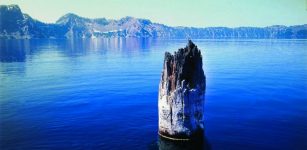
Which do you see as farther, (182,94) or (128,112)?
(128,112)

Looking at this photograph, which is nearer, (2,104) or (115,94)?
(2,104)

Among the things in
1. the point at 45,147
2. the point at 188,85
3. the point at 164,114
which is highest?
the point at 188,85

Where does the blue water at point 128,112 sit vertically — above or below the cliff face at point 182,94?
below

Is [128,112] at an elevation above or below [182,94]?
below

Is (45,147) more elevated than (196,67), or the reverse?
(196,67)

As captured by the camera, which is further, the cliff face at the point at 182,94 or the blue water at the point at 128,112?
the blue water at the point at 128,112

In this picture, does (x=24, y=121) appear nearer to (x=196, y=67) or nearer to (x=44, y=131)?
(x=44, y=131)

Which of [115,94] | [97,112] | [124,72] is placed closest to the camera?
[97,112]

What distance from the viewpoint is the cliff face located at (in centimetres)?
3266

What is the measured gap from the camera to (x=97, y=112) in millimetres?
45344

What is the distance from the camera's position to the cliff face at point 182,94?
32.7m

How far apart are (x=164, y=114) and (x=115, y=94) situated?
25.1 metres

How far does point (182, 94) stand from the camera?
106 ft

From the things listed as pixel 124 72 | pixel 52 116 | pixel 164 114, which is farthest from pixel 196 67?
pixel 124 72
